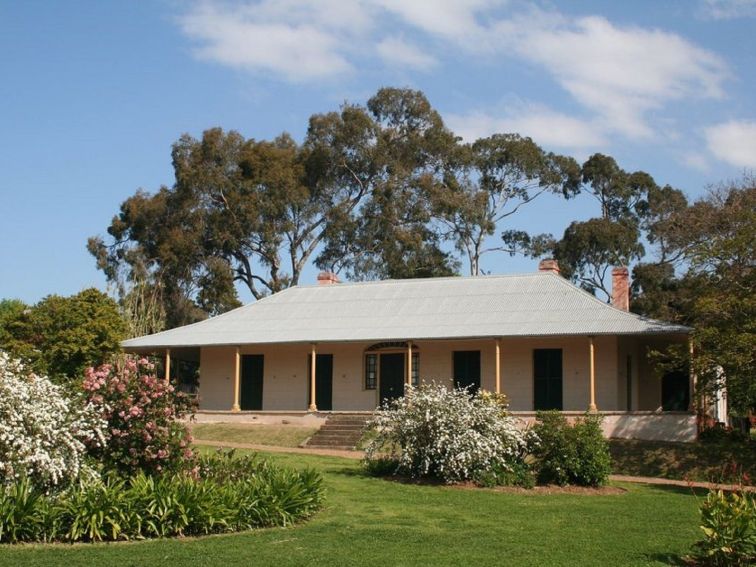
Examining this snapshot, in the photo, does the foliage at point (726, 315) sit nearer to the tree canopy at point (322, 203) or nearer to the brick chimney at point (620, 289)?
the brick chimney at point (620, 289)

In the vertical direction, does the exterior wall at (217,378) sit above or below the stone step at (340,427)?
above

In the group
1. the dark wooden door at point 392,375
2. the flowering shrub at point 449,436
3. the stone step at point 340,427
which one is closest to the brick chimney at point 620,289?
the dark wooden door at point 392,375

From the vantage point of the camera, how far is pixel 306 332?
3050cm

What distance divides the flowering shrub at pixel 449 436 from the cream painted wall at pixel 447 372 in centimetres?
938

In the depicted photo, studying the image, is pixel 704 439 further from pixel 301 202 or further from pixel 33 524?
pixel 301 202

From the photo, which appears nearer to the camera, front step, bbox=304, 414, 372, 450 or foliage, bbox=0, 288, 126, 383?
front step, bbox=304, 414, 372, 450

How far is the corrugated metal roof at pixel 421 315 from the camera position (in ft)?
90.8

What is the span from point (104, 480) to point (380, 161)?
34555 mm

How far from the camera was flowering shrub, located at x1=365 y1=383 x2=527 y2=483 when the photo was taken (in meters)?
18.4

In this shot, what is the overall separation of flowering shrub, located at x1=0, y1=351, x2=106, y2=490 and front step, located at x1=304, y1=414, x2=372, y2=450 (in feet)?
43.2

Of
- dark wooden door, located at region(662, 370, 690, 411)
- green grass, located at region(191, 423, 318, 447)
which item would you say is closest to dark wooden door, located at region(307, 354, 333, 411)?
green grass, located at region(191, 423, 318, 447)

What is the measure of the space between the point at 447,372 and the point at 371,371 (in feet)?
8.18

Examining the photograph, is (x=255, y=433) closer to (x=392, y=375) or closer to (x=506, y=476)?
(x=392, y=375)

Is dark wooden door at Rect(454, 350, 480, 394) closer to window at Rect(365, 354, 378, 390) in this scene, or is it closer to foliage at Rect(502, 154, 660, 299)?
window at Rect(365, 354, 378, 390)
